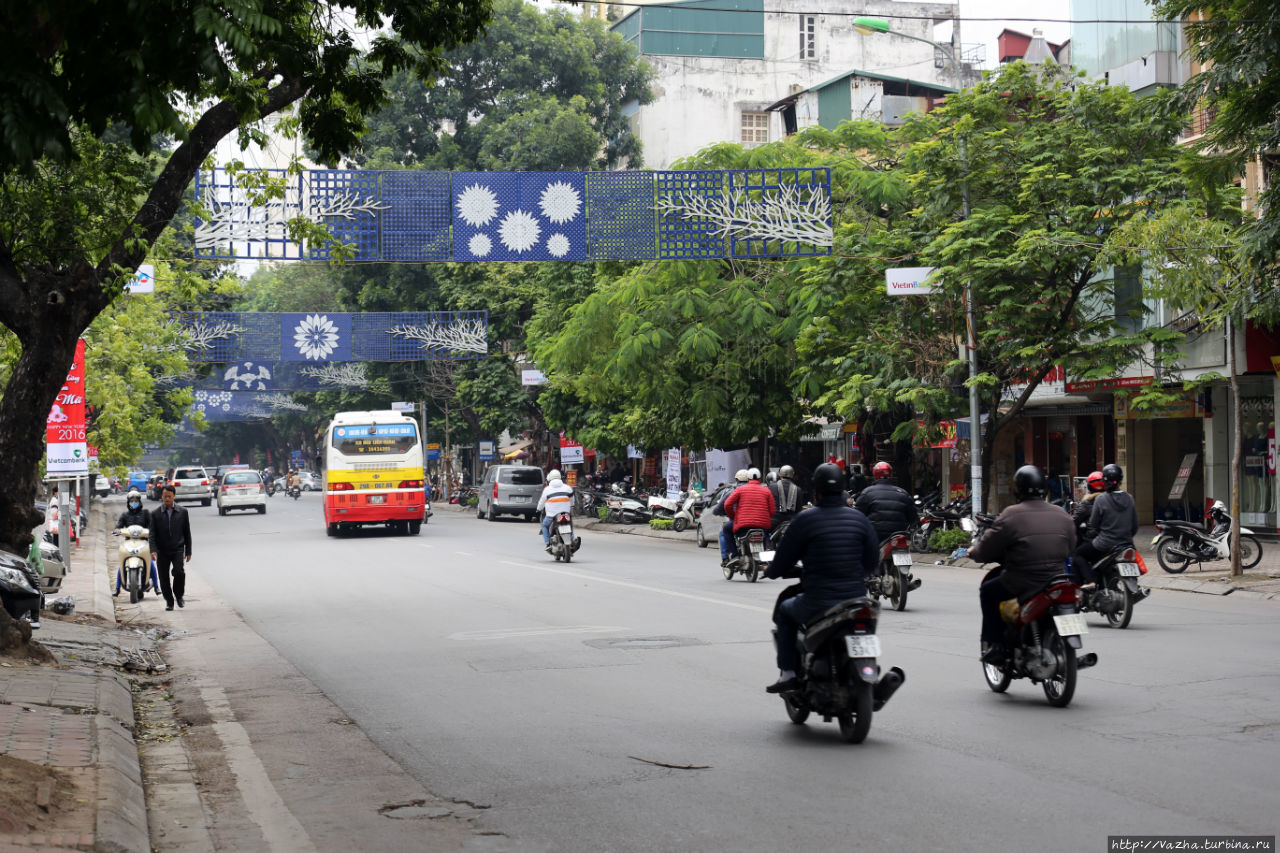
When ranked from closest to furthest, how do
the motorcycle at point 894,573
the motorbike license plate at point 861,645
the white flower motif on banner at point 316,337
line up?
the motorbike license plate at point 861,645 → the motorcycle at point 894,573 → the white flower motif on banner at point 316,337

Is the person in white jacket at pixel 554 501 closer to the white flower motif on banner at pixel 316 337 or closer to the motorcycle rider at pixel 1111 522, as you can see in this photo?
the motorcycle rider at pixel 1111 522

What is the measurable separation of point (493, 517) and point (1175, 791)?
138 feet

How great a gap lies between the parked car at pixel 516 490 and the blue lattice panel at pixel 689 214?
22.8 m

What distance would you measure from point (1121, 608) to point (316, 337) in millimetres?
37404

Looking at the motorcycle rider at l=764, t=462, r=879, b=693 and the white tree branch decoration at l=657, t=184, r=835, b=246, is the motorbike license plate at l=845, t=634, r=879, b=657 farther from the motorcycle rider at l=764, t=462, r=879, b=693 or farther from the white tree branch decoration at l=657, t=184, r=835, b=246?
the white tree branch decoration at l=657, t=184, r=835, b=246

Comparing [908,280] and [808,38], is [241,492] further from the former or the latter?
[908,280]

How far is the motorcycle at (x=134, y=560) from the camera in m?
19.2

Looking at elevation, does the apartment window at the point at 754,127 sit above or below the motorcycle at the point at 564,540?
above

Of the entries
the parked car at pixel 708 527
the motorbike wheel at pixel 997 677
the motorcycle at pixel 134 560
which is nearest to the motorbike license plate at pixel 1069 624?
the motorbike wheel at pixel 997 677

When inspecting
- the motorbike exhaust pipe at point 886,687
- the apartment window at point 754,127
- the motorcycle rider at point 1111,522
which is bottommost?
the motorbike exhaust pipe at point 886,687

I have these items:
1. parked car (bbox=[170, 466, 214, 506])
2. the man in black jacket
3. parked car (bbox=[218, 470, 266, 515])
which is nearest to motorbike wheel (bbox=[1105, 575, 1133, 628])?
the man in black jacket

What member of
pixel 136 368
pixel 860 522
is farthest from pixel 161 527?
pixel 136 368

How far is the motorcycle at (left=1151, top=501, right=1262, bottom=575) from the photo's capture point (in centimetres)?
2005

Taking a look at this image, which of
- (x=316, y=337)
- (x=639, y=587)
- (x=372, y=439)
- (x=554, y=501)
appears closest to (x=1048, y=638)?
(x=639, y=587)
